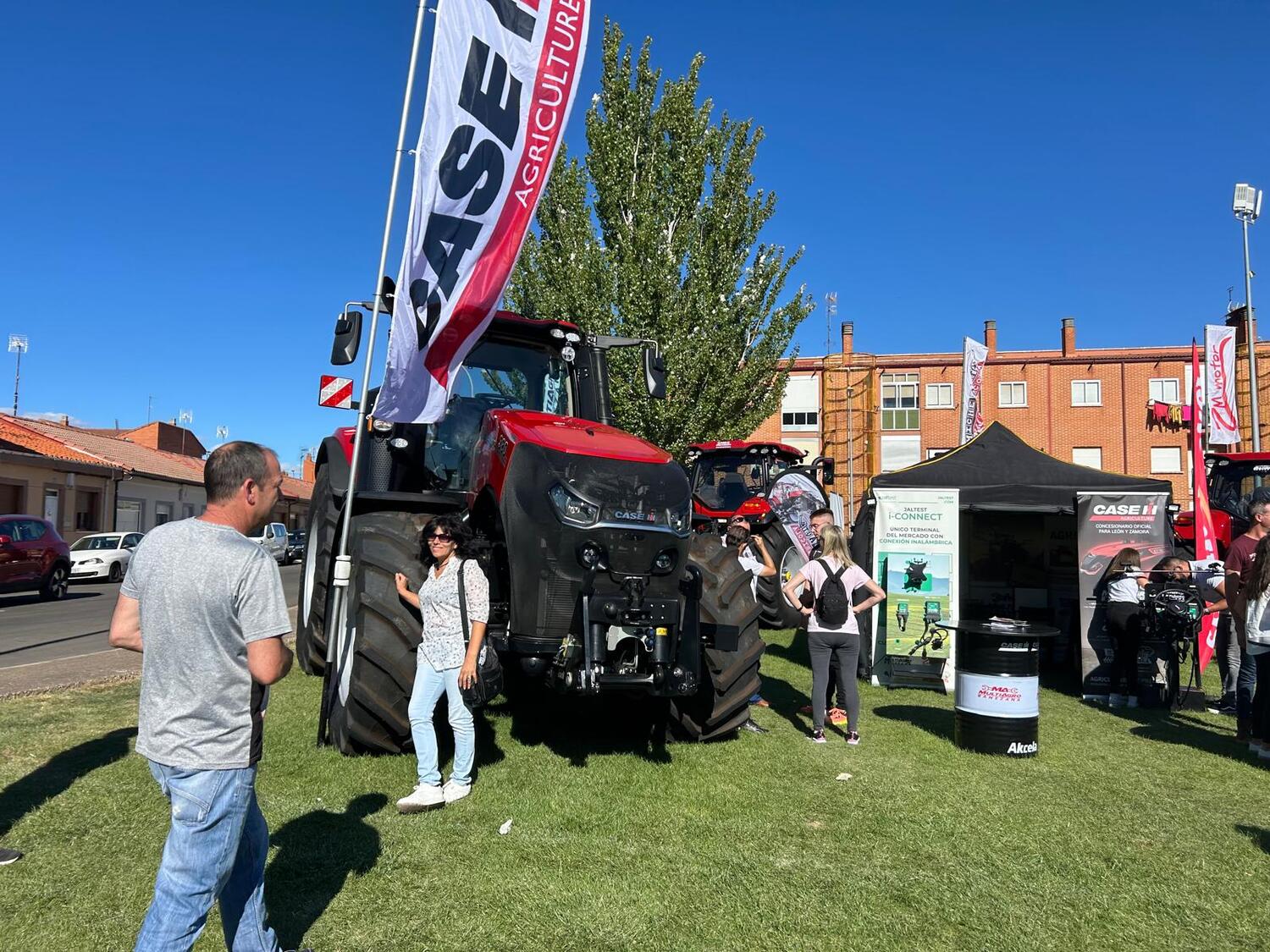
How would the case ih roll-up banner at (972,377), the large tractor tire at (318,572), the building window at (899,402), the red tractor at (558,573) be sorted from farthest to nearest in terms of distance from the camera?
1. the building window at (899,402)
2. the case ih roll-up banner at (972,377)
3. the large tractor tire at (318,572)
4. the red tractor at (558,573)

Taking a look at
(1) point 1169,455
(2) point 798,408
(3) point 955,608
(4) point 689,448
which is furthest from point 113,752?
(1) point 1169,455

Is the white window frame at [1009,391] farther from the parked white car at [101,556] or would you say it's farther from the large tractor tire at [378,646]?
the large tractor tire at [378,646]

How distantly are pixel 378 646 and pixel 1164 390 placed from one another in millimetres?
40800

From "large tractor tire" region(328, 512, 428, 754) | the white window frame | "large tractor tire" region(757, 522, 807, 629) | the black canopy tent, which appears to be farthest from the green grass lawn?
the white window frame

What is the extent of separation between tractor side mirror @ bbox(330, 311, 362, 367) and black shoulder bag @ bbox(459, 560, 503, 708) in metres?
1.85

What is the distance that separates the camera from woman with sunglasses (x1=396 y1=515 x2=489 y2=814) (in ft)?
15.4

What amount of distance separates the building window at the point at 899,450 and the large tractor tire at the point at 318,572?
34641 millimetres

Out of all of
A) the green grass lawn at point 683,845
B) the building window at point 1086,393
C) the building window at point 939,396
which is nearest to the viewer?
the green grass lawn at point 683,845

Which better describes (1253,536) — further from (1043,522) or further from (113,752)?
(113,752)

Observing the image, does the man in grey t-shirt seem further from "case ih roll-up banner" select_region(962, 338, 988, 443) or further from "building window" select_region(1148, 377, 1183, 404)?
"building window" select_region(1148, 377, 1183, 404)

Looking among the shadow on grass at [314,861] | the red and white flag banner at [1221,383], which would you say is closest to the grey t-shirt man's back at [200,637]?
the shadow on grass at [314,861]

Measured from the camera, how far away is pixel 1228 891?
3.94 m

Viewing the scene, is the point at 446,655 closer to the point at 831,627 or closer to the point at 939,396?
the point at 831,627

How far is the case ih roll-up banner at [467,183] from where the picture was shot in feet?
17.8
